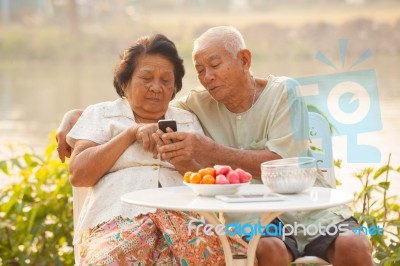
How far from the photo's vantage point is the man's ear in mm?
3395

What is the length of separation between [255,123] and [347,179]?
2102 mm

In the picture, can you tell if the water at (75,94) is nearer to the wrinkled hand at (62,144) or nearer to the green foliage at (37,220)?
the green foliage at (37,220)

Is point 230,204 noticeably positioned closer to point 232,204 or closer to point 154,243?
point 232,204

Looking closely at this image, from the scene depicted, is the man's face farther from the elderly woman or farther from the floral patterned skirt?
the floral patterned skirt

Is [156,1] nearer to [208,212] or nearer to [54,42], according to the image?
[54,42]

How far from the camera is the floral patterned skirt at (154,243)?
3.08 metres

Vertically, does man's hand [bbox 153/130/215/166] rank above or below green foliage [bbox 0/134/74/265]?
above

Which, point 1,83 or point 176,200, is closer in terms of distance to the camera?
point 176,200

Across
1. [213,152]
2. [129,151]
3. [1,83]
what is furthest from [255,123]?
[1,83]

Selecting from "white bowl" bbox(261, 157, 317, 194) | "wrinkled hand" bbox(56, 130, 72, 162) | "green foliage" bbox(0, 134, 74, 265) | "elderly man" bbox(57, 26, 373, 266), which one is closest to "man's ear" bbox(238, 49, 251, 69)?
"elderly man" bbox(57, 26, 373, 266)

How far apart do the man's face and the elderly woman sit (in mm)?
121

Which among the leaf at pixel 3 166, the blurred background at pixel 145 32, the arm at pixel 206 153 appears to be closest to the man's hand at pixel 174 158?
the arm at pixel 206 153

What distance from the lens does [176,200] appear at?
2.84 m

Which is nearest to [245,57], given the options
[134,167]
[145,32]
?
[134,167]
